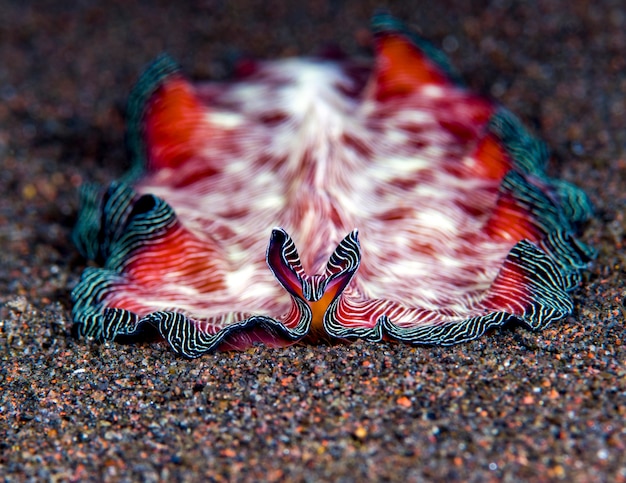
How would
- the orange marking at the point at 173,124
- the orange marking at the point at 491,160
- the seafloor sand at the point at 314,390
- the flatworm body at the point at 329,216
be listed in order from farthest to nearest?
the orange marking at the point at 173,124
the orange marking at the point at 491,160
the flatworm body at the point at 329,216
the seafloor sand at the point at 314,390

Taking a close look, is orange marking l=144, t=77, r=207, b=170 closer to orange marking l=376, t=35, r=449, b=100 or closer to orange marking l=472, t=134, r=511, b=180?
orange marking l=376, t=35, r=449, b=100

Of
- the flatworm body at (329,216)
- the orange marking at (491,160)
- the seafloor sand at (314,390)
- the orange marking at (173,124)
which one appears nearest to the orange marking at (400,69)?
the flatworm body at (329,216)

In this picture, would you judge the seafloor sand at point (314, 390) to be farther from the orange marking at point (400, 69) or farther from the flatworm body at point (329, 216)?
the orange marking at point (400, 69)

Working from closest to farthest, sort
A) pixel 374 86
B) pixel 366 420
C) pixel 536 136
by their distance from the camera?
pixel 366 420, pixel 374 86, pixel 536 136

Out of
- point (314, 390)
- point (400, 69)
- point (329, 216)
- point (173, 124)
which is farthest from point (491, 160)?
point (173, 124)

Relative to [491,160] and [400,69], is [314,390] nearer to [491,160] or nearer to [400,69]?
[491,160]

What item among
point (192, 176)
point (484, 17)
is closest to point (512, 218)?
point (192, 176)

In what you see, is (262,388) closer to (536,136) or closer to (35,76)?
(536,136)

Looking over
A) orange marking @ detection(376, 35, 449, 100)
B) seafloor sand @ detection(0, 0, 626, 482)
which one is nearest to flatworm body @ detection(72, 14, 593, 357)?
orange marking @ detection(376, 35, 449, 100)
